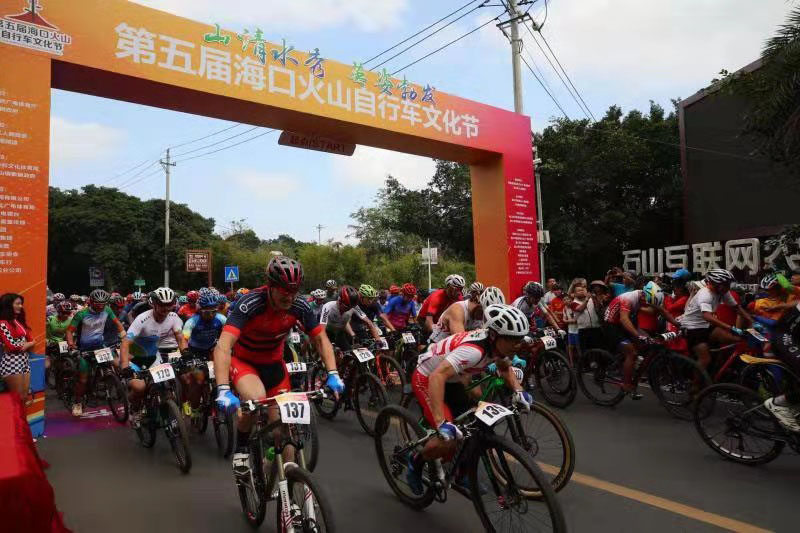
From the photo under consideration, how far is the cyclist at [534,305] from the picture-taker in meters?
7.78

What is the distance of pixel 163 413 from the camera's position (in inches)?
227

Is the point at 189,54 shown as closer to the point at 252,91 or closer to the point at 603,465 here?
the point at 252,91

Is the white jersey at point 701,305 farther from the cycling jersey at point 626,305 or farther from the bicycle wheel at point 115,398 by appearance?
the bicycle wheel at point 115,398

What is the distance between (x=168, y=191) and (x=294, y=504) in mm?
43644

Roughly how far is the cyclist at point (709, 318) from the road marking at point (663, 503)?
8.97 feet

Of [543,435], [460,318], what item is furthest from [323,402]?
[543,435]

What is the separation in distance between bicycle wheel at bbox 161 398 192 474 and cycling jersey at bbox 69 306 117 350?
3.95 m

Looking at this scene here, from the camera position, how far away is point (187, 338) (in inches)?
259

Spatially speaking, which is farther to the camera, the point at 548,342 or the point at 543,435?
the point at 548,342

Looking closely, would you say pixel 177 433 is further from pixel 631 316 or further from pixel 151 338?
pixel 631 316

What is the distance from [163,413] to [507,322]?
4091 millimetres

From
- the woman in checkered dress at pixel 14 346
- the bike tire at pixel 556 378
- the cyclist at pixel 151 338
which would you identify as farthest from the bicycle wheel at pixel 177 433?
the bike tire at pixel 556 378

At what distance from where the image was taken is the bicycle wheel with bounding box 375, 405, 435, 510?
4.04 metres

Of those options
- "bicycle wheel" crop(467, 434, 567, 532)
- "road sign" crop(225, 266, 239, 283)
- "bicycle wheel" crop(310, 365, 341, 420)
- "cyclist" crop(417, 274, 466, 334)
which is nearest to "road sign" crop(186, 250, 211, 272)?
"road sign" crop(225, 266, 239, 283)
